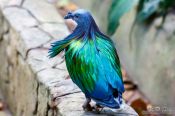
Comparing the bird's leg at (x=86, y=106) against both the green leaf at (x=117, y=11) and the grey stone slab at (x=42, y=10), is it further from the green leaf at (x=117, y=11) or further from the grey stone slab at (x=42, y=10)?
the green leaf at (x=117, y=11)

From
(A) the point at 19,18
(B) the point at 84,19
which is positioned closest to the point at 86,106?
(B) the point at 84,19

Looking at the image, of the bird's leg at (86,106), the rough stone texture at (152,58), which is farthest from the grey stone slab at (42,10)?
the bird's leg at (86,106)

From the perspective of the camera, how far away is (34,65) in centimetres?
356

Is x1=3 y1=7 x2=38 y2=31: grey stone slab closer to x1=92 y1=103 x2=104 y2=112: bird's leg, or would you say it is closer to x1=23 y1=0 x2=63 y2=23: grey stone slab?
x1=23 y1=0 x2=63 y2=23: grey stone slab

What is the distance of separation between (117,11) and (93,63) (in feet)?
5.66

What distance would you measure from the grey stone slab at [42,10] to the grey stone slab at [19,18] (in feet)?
0.21

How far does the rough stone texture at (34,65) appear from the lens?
3203mm

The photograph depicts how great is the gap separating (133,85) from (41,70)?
134 centimetres

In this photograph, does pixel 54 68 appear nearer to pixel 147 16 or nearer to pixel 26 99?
pixel 26 99

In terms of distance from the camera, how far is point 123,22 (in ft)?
15.9

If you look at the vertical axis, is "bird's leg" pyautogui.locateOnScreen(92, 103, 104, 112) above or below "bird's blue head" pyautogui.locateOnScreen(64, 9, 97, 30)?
below

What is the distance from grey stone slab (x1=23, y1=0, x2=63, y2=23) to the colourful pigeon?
59.1 inches

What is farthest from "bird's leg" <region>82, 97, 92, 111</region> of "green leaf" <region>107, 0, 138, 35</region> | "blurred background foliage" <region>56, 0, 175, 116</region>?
"green leaf" <region>107, 0, 138, 35</region>

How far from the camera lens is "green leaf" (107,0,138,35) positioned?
4363 mm
